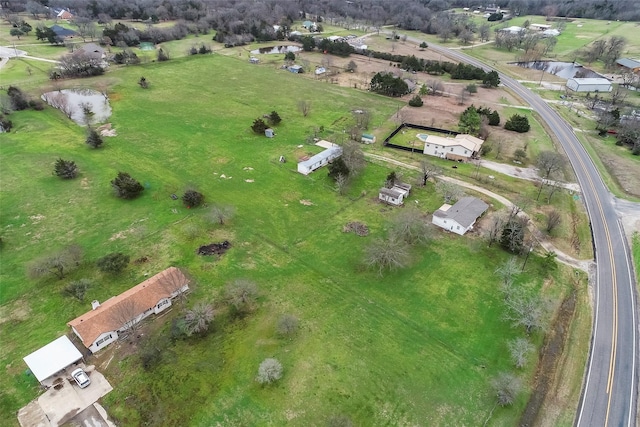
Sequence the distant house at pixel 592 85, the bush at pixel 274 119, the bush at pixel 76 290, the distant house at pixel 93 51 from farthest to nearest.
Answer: the distant house at pixel 93 51, the distant house at pixel 592 85, the bush at pixel 274 119, the bush at pixel 76 290

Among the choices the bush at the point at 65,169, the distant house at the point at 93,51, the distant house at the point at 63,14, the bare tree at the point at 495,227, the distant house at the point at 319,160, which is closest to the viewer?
the bare tree at the point at 495,227

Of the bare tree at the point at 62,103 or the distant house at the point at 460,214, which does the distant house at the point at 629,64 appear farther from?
the bare tree at the point at 62,103

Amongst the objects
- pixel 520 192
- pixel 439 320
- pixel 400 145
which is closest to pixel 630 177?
pixel 520 192

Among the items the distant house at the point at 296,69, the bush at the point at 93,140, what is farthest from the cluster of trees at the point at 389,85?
the bush at the point at 93,140

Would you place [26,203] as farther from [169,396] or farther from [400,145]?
[400,145]

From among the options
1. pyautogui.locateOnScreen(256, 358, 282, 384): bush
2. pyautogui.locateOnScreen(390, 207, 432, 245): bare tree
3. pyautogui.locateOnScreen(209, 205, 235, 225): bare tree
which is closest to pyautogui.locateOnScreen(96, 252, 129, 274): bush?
pyautogui.locateOnScreen(209, 205, 235, 225): bare tree

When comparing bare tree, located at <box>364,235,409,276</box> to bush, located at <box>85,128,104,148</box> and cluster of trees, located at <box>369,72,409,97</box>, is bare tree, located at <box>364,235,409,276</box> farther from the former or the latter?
cluster of trees, located at <box>369,72,409,97</box>
